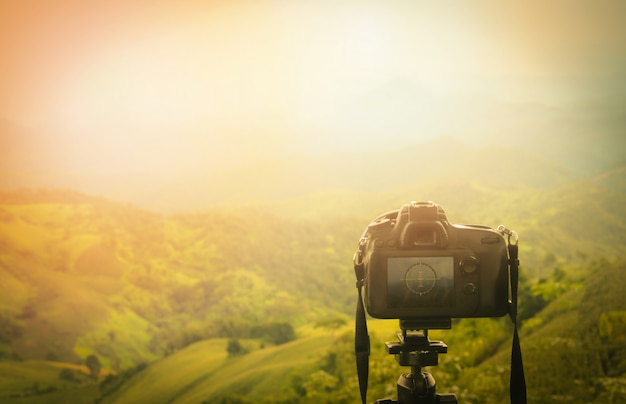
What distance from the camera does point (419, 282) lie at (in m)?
1.68

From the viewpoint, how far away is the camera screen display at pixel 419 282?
5.51 feet

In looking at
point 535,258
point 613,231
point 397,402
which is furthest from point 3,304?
point 613,231

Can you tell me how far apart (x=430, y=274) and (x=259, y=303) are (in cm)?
347

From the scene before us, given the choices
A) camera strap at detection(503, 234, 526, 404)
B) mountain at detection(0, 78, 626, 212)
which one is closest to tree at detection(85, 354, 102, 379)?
mountain at detection(0, 78, 626, 212)

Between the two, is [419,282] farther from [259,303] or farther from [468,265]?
[259,303]

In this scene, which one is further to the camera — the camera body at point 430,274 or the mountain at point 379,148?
the mountain at point 379,148

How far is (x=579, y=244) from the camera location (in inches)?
215

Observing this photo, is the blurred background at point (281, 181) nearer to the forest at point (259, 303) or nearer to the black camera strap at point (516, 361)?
the forest at point (259, 303)

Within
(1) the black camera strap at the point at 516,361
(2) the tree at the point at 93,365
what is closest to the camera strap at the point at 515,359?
(1) the black camera strap at the point at 516,361

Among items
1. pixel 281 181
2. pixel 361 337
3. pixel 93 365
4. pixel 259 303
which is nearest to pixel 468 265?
pixel 361 337

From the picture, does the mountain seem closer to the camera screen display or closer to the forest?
the forest

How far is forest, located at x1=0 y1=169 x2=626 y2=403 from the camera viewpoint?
13.2ft

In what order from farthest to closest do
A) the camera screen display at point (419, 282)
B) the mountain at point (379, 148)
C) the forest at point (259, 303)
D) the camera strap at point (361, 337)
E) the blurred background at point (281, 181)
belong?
the mountain at point (379, 148) < the blurred background at point (281, 181) < the forest at point (259, 303) < the camera strap at point (361, 337) < the camera screen display at point (419, 282)

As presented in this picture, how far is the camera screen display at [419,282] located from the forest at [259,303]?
2332mm
